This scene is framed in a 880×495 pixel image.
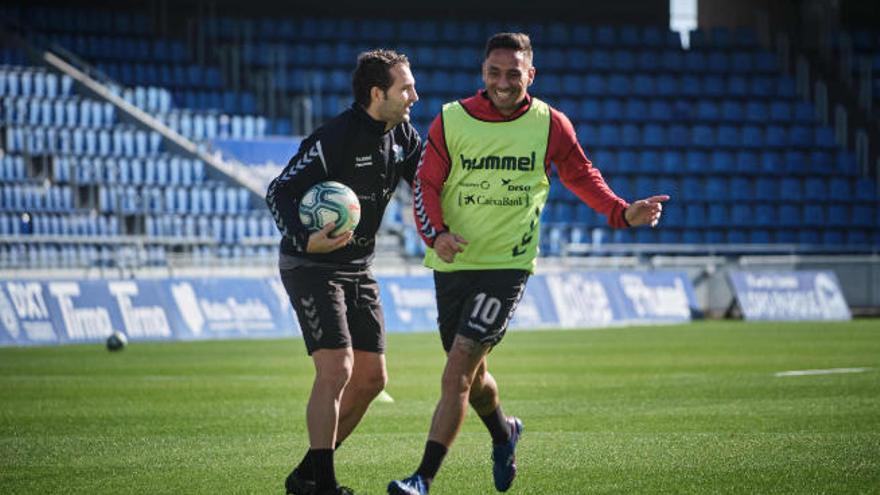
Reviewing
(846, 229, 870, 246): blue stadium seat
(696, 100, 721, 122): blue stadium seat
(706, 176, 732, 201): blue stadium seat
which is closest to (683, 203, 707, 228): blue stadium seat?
(706, 176, 732, 201): blue stadium seat

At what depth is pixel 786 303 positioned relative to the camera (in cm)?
3469

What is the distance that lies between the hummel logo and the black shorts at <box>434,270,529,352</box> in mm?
699

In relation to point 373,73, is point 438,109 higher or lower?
lower

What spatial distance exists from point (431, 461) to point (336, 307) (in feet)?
3.28

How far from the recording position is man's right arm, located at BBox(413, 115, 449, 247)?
8461mm

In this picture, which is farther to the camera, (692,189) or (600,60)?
(600,60)

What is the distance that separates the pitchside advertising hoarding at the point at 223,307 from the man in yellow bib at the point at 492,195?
→ 16.7 metres

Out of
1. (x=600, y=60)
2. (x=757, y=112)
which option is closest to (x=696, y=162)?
(x=757, y=112)

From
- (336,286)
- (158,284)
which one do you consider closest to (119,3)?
(158,284)

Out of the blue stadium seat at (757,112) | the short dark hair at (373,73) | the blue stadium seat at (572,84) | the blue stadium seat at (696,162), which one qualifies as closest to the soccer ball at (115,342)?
the short dark hair at (373,73)

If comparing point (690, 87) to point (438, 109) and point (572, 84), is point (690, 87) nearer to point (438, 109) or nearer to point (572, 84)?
point (572, 84)

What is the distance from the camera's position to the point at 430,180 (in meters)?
8.52

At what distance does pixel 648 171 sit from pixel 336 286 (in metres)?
33.9

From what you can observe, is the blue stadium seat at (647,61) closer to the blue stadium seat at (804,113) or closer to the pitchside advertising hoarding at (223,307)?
the blue stadium seat at (804,113)
